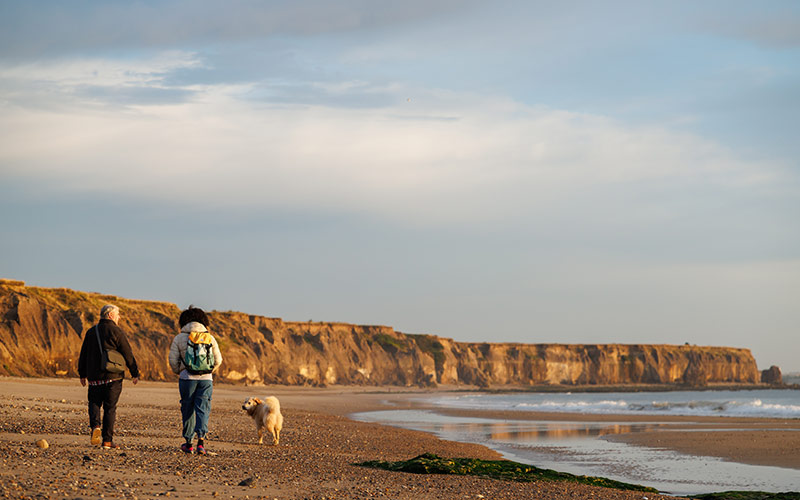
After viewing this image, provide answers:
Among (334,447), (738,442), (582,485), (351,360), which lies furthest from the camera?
(351,360)

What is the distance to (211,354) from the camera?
10.5 metres

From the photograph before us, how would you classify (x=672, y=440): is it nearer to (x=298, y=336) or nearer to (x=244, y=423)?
(x=244, y=423)

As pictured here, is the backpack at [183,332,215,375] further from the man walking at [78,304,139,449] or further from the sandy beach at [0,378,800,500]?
the sandy beach at [0,378,800,500]

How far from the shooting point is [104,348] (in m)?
10.2

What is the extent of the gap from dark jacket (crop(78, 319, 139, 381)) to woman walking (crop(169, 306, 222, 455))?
2.08 feet

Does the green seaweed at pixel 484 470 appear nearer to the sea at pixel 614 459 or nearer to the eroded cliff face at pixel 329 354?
the sea at pixel 614 459

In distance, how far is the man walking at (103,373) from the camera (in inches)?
401

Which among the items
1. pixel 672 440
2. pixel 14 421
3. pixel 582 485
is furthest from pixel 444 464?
pixel 672 440

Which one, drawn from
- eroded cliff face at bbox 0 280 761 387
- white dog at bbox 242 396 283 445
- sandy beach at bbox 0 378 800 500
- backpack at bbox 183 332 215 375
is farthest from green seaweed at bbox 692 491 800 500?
eroded cliff face at bbox 0 280 761 387

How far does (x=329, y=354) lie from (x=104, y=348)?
95.0 m

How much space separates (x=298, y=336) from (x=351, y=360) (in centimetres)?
1207

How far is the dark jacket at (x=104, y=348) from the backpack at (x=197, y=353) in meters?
0.69

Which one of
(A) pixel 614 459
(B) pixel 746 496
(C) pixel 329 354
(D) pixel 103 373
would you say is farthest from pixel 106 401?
(C) pixel 329 354

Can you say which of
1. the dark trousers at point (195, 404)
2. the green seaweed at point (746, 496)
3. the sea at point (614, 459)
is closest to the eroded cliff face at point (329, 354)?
the sea at point (614, 459)
